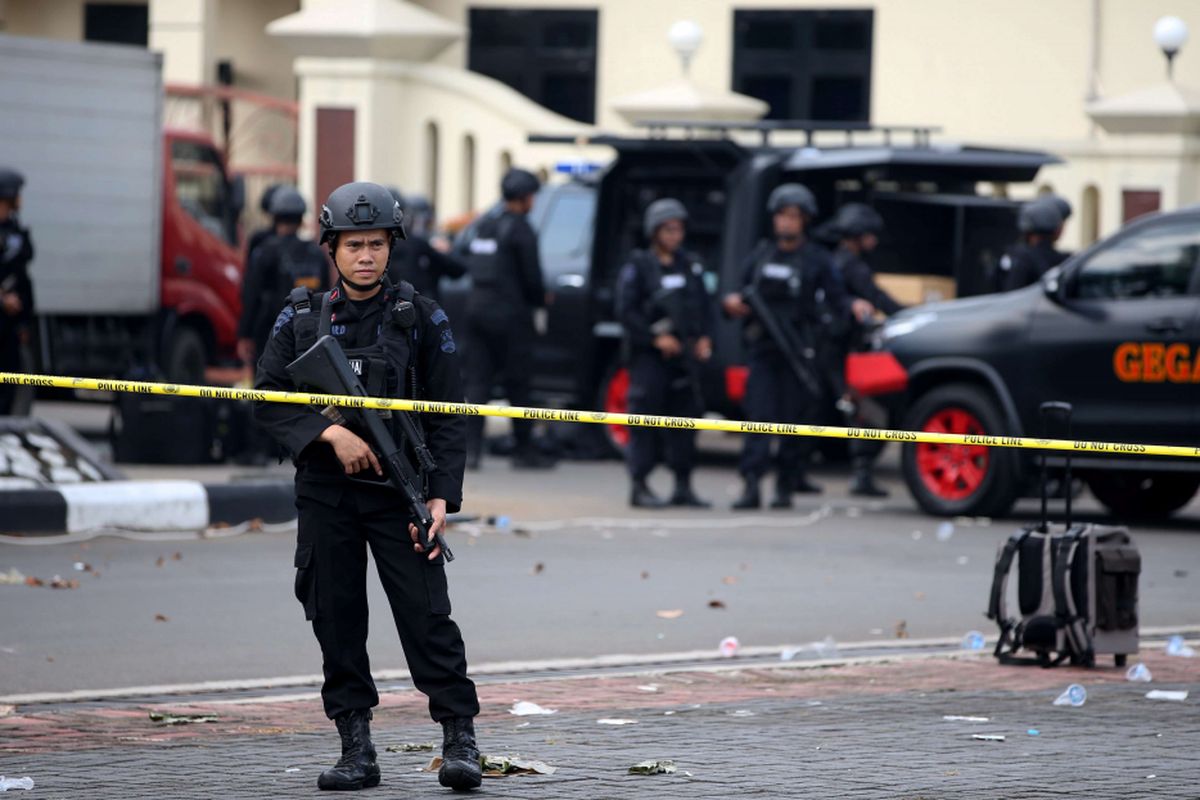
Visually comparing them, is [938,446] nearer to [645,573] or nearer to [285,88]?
[645,573]

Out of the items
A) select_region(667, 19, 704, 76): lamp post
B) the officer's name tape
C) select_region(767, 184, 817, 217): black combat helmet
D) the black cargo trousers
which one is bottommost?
the black cargo trousers

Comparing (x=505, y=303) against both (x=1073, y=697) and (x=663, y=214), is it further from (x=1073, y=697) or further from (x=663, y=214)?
(x=1073, y=697)

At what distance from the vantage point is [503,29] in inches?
1180

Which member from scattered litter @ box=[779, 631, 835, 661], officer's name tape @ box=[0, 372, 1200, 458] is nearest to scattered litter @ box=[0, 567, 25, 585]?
officer's name tape @ box=[0, 372, 1200, 458]

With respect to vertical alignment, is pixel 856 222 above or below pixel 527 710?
above

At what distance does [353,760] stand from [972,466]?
27.6 ft

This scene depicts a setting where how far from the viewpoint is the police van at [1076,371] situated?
13656mm

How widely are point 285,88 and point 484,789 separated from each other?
25.1 meters

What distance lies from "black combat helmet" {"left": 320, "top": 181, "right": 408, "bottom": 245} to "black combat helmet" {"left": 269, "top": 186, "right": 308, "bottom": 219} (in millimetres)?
8779

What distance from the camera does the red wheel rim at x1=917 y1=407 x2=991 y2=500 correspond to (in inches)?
568

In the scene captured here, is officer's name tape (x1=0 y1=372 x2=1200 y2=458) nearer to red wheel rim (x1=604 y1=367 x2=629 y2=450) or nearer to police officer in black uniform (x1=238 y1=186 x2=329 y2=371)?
police officer in black uniform (x1=238 y1=186 x2=329 y2=371)

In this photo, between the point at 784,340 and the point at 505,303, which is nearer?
the point at 784,340

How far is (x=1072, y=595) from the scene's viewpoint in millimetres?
8938

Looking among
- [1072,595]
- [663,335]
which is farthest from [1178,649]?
[663,335]
